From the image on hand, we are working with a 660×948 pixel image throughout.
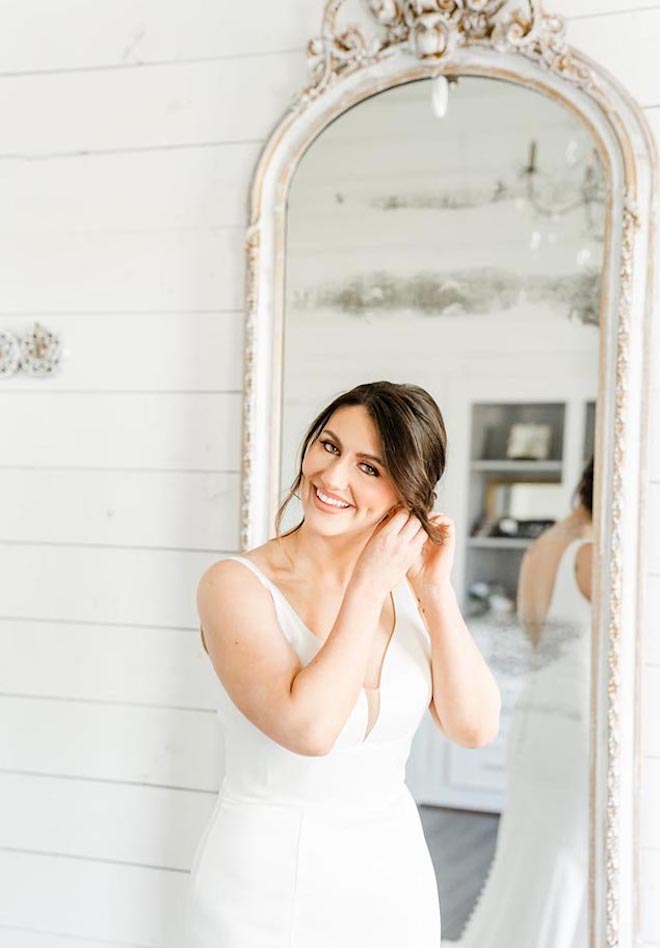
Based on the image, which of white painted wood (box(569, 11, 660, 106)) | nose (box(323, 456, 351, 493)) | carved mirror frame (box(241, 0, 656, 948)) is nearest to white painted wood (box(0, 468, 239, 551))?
nose (box(323, 456, 351, 493))

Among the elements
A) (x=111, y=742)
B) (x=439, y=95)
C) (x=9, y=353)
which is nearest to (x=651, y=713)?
(x=111, y=742)

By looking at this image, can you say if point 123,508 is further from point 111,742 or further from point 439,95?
point 439,95

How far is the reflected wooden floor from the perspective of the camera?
1.95m

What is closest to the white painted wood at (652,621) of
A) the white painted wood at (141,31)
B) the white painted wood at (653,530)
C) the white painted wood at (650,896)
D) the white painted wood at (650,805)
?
the white painted wood at (653,530)

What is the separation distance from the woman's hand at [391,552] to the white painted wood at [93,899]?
92 centimetres

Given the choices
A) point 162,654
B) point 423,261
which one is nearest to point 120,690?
point 162,654

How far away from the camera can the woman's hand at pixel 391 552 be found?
154 centimetres

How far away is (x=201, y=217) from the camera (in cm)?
214

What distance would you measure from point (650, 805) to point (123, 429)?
3.88 ft

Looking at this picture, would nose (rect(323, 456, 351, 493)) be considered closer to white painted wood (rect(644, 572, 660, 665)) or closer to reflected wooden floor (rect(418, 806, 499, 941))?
white painted wood (rect(644, 572, 660, 665))

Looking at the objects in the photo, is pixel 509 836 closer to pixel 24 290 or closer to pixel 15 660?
pixel 15 660

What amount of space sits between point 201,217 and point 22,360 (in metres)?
0.47

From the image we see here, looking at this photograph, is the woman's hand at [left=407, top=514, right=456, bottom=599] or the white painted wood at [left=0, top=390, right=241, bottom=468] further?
the white painted wood at [left=0, top=390, right=241, bottom=468]

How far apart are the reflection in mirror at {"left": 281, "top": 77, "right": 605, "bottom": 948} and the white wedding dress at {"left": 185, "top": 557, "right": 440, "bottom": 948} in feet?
1.20
